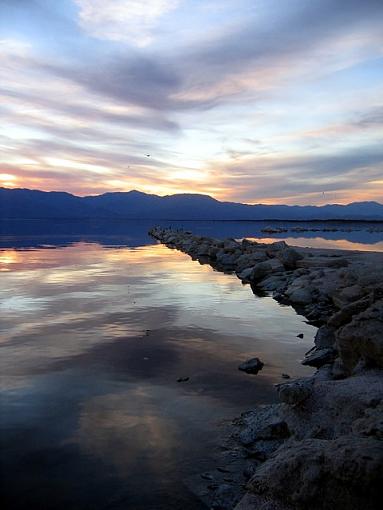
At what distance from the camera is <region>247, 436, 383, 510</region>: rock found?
420 centimetres

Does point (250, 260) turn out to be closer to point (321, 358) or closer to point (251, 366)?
point (321, 358)

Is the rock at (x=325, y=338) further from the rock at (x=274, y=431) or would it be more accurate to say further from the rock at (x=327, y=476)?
the rock at (x=327, y=476)

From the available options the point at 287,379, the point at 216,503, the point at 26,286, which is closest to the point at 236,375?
the point at 287,379

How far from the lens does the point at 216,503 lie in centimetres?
571

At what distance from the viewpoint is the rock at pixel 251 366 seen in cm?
1023

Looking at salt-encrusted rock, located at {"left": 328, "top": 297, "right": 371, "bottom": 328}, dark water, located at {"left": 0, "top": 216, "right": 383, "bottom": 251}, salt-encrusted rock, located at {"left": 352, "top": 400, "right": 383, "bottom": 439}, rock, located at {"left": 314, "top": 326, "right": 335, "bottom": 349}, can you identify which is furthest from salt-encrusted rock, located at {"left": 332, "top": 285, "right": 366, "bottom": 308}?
dark water, located at {"left": 0, "top": 216, "right": 383, "bottom": 251}

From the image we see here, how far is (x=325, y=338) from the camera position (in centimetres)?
1173

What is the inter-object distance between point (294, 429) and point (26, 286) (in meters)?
17.6

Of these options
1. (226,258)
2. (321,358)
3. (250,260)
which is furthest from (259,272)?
(321,358)

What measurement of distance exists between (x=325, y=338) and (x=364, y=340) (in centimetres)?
360

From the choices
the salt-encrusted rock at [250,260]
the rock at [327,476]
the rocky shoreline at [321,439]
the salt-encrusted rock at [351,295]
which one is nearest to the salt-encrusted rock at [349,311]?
the rocky shoreline at [321,439]

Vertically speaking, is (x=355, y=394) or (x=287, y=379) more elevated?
(x=355, y=394)

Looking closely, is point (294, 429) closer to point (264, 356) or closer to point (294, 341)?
point (264, 356)

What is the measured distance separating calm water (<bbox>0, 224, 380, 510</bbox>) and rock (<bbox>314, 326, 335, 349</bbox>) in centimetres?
55
